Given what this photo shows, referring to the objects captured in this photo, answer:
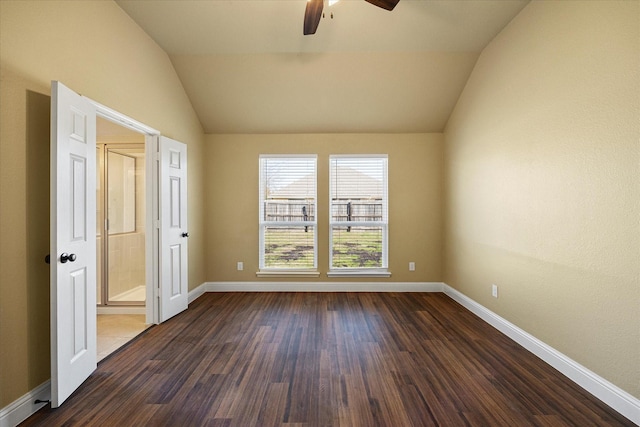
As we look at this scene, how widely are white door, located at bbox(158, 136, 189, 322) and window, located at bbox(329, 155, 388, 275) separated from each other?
212 cm

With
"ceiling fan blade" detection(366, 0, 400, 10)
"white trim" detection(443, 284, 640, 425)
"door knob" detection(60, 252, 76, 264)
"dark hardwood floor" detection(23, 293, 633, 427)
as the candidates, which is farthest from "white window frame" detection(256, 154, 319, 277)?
"door knob" detection(60, 252, 76, 264)

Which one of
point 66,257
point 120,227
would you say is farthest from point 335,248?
point 66,257

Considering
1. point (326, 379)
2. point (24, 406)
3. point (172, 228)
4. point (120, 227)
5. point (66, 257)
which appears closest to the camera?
point (24, 406)

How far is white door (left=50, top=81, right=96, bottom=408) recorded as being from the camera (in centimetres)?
183

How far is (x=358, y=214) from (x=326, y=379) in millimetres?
2755

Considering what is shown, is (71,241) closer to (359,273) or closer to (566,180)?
(359,273)

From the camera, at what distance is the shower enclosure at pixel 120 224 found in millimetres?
3766

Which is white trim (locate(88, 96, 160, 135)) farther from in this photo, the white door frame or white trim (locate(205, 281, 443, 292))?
white trim (locate(205, 281, 443, 292))

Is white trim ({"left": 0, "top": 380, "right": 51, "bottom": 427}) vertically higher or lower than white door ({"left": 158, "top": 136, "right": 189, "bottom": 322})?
lower

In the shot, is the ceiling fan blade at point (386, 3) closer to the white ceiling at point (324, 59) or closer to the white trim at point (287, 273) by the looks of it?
the white ceiling at point (324, 59)

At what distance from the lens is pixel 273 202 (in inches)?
179

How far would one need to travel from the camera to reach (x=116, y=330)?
3111 millimetres

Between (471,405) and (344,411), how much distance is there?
2.77 feet

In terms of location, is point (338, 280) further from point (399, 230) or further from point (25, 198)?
point (25, 198)
